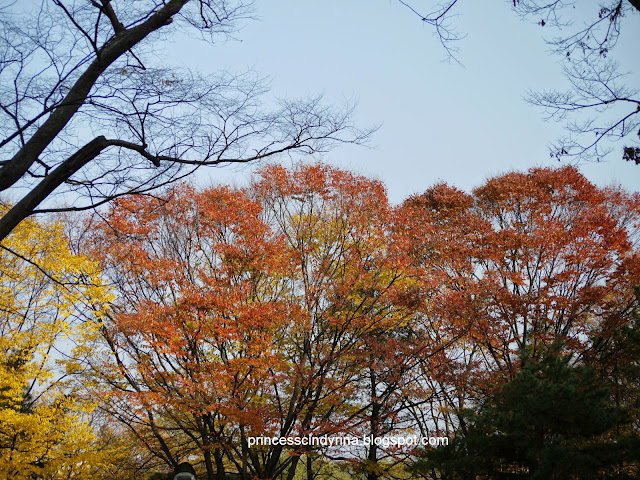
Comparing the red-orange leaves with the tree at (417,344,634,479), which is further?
the red-orange leaves

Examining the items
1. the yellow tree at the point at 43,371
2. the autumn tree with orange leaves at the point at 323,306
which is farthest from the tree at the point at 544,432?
the yellow tree at the point at 43,371

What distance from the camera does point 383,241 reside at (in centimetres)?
1183

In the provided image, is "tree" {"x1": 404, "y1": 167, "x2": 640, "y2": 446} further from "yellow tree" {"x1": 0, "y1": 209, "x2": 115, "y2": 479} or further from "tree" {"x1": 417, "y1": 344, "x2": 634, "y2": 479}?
"yellow tree" {"x1": 0, "y1": 209, "x2": 115, "y2": 479}

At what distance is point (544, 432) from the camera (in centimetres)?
753

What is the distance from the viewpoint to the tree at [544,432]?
6730 millimetres

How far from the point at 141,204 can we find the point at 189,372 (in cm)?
432

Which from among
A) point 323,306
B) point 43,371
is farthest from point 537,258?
point 43,371

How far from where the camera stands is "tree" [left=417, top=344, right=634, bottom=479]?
6.73 metres

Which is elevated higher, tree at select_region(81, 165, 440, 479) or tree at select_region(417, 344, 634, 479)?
tree at select_region(81, 165, 440, 479)

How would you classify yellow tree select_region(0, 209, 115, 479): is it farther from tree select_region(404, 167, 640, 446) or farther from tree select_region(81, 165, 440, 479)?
tree select_region(404, 167, 640, 446)

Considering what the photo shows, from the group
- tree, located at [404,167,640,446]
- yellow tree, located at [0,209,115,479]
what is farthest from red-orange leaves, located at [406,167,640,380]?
yellow tree, located at [0,209,115,479]

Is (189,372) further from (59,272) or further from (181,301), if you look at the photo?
(59,272)

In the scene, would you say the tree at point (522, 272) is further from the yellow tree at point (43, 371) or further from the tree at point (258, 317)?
the yellow tree at point (43, 371)

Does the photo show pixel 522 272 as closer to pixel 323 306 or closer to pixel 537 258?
pixel 537 258
